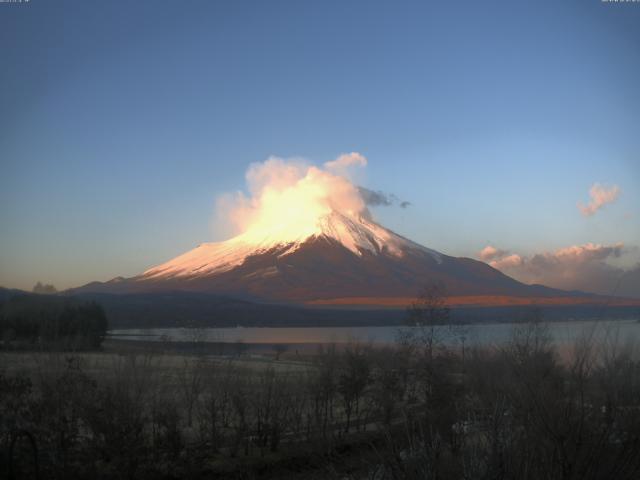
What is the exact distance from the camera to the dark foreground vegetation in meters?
4.25

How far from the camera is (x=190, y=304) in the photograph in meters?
112

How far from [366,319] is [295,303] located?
30803 millimetres

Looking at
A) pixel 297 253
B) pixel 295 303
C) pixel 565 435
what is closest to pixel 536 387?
pixel 565 435

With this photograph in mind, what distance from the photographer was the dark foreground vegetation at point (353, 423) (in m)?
4.25

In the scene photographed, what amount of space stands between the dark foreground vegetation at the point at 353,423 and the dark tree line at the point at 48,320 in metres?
24.1

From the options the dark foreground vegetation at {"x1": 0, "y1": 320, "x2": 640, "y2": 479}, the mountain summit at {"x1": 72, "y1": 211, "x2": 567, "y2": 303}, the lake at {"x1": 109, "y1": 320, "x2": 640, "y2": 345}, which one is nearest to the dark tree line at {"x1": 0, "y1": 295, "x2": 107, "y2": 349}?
the lake at {"x1": 109, "y1": 320, "x2": 640, "y2": 345}

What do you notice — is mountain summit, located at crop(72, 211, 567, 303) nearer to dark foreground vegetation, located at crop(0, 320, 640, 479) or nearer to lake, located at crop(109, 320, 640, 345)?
lake, located at crop(109, 320, 640, 345)

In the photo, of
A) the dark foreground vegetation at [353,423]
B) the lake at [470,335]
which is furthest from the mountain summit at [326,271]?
the dark foreground vegetation at [353,423]

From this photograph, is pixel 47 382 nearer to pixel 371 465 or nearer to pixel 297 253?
pixel 371 465

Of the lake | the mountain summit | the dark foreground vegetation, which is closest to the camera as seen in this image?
the dark foreground vegetation

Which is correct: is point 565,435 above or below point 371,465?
above

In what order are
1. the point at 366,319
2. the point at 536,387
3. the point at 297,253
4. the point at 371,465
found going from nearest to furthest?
the point at 536,387
the point at 371,465
the point at 366,319
the point at 297,253

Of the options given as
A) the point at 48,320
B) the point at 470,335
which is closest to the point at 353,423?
the point at 470,335

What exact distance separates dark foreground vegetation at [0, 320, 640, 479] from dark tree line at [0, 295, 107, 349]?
24.1 m
